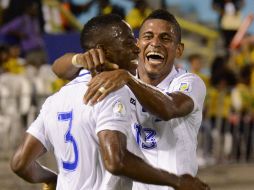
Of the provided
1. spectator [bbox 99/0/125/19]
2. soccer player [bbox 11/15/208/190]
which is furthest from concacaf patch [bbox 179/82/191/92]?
spectator [bbox 99/0/125/19]

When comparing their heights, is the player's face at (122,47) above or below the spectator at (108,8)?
above

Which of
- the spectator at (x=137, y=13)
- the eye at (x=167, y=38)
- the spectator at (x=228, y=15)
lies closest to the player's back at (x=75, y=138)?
the eye at (x=167, y=38)

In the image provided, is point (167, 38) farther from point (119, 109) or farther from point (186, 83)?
point (119, 109)

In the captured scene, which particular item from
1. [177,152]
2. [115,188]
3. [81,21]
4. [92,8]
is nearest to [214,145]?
[92,8]

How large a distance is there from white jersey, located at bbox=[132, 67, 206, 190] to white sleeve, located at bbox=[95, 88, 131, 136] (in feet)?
2.58

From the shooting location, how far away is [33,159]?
5031mm

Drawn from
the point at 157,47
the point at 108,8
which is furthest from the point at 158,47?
the point at 108,8

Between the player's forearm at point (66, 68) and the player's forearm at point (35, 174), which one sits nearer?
the player's forearm at point (35, 174)

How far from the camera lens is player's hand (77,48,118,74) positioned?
14.9 ft

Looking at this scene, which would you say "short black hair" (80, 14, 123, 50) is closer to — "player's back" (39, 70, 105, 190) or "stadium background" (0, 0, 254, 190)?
"player's back" (39, 70, 105, 190)

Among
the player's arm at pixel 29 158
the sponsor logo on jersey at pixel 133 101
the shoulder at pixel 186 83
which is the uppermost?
the sponsor logo on jersey at pixel 133 101

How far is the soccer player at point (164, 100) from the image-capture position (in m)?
4.92

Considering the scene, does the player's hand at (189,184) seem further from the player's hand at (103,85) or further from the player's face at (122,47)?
the player's face at (122,47)

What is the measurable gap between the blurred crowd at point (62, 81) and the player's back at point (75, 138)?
5547 mm
